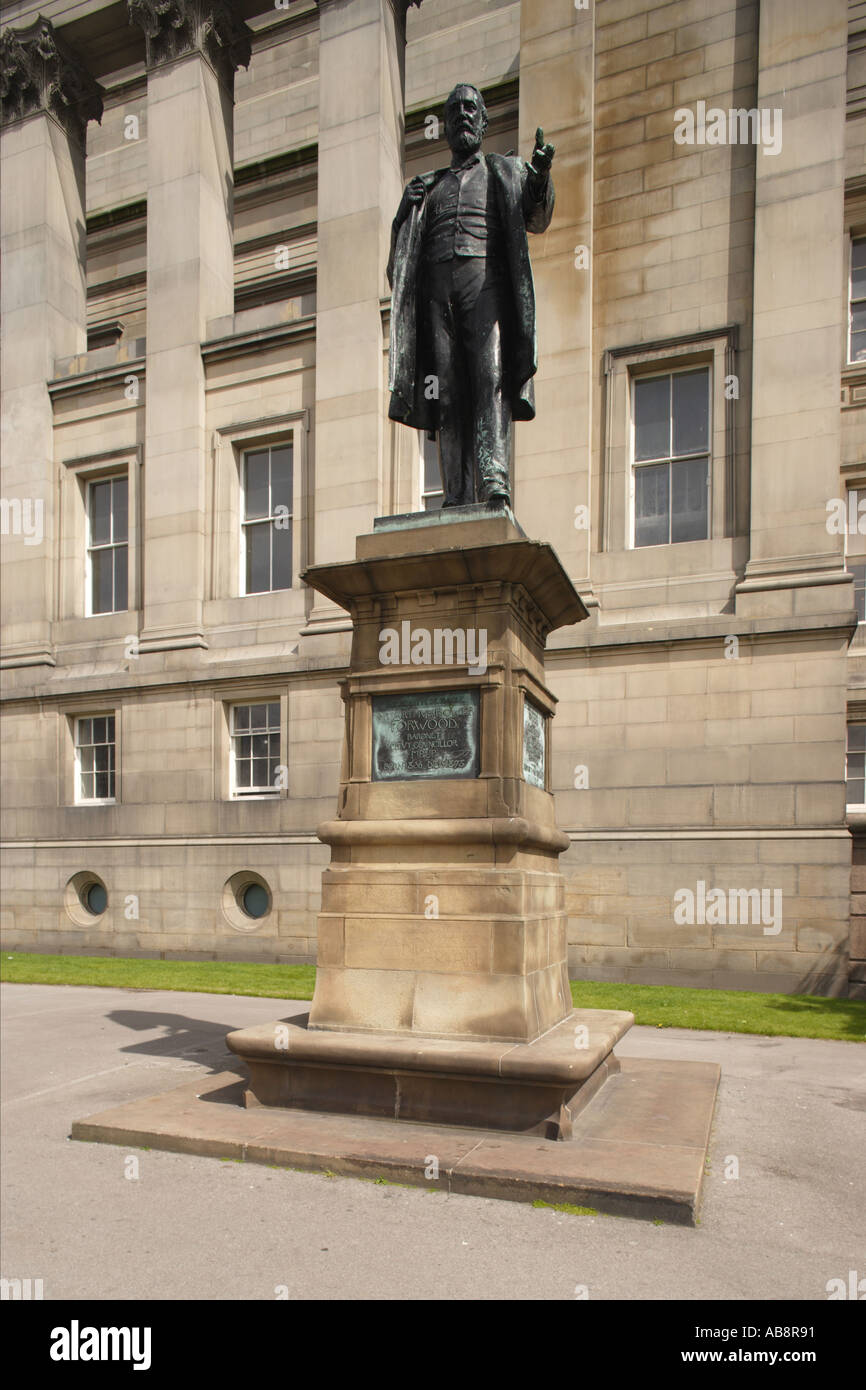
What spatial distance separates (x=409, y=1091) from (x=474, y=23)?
2570cm

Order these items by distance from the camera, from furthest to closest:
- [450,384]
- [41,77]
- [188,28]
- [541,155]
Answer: [41,77] < [188,28] < [450,384] < [541,155]

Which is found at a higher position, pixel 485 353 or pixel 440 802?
pixel 485 353

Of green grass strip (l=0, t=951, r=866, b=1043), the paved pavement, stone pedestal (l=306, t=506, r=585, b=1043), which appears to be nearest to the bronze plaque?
stone pedestal (l=306, t=506, r=585, b=1043)

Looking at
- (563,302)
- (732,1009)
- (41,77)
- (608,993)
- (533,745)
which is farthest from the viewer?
(41,77)

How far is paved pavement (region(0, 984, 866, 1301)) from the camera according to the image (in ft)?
15.4

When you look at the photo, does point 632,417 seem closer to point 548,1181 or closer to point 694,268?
point 694,268

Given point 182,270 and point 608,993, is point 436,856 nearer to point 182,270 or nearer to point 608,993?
point 608,993

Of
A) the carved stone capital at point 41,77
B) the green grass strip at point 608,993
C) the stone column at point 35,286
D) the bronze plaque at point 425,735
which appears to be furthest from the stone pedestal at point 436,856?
the carved stone capital at point 41,77

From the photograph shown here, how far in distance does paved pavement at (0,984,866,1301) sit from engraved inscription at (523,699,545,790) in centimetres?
292

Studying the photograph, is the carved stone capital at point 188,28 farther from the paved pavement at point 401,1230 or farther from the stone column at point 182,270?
the paved pavement at point 401,1230

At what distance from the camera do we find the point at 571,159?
17.9 m

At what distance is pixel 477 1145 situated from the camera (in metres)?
6.35

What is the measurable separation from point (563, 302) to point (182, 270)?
8853 millimetres

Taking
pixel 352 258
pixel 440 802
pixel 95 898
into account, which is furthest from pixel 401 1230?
pixel 352 258
